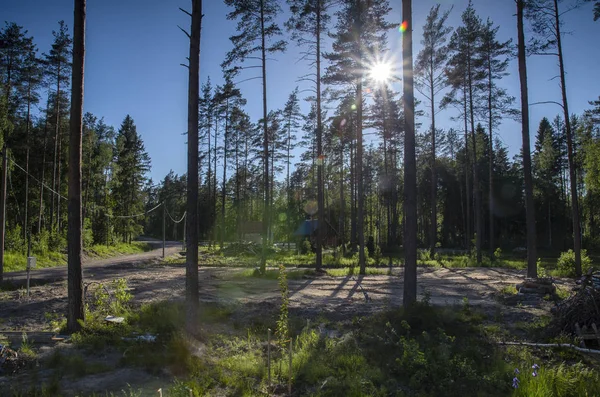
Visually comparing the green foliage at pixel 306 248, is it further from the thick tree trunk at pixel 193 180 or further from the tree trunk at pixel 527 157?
the thick tree trunk at pixel 193 180

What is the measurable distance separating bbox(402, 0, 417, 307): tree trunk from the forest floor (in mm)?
526

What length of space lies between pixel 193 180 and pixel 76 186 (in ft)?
8.19

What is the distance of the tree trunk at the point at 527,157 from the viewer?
13.7 meters

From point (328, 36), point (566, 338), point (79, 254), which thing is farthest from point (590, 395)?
point (328, 36)

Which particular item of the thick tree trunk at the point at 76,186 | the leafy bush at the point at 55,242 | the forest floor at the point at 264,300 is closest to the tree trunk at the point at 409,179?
the forest floor at the point at 264,300

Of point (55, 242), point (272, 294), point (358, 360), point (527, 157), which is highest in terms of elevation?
point (527, 157)

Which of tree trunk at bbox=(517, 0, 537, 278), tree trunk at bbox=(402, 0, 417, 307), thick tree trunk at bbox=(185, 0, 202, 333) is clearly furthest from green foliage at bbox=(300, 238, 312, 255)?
thick tree trunk at bbox=(185, 0, 202, 333)

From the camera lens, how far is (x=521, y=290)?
1160 cm

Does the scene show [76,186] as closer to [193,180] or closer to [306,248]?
[193,180]

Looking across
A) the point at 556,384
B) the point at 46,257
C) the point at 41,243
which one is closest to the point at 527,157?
the point at 556,384

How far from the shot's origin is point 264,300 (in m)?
11.8

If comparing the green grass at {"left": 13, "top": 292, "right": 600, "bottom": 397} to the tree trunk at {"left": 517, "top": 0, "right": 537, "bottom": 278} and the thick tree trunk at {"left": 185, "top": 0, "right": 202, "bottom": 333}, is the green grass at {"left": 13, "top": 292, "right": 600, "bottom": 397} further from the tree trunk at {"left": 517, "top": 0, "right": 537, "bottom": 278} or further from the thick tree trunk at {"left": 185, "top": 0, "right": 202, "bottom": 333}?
the tree trunk at {"left": 517, "top": 0, "right": 537, "bottom": 278}

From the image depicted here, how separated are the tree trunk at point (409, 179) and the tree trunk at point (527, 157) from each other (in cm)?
771

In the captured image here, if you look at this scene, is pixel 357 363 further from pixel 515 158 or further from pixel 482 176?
pixel 515 158
